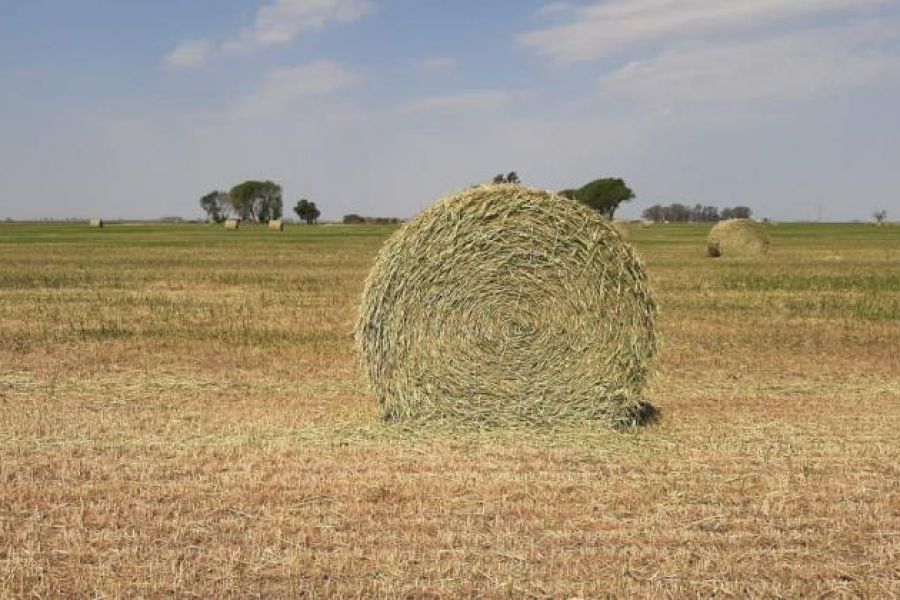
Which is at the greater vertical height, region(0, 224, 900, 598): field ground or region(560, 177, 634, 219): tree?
region(560, 177, 634, 219): tree

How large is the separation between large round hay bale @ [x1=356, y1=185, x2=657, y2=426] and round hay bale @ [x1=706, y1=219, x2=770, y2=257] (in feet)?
87.5

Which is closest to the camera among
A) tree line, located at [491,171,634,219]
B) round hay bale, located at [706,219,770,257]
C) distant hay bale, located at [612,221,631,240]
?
distant hay bale, located at [612,221,631,240]

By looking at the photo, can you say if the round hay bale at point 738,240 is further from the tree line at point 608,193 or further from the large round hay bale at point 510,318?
the tree line at point 608,193

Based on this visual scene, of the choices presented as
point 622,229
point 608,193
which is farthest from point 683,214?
point 622,229

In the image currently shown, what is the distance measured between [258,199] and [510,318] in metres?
143

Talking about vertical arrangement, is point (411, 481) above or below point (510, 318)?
below

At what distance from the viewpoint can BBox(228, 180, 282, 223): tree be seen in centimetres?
14725

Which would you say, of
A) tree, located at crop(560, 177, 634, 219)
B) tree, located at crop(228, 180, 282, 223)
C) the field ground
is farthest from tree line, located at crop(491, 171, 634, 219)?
the field ground

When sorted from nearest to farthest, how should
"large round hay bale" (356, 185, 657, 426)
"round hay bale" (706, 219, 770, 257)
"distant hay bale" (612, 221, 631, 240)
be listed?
1. "large round hay bale" (356, 185, 657, 426)
2. "distant hay bale" (612, 221, 631, 240)
3. "round hay bale" (706, 219, 770, 257)

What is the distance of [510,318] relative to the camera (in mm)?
8703

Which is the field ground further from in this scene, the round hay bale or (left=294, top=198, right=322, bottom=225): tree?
(left=294, top=198, right=322, bottom=225): tree

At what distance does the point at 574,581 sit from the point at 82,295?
16.7 m

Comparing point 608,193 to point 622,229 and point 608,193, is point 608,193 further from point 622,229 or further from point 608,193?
point 622,229

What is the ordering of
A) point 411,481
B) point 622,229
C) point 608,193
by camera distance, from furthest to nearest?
1. point 608,193
2. point 622,229
3. point 411,481
